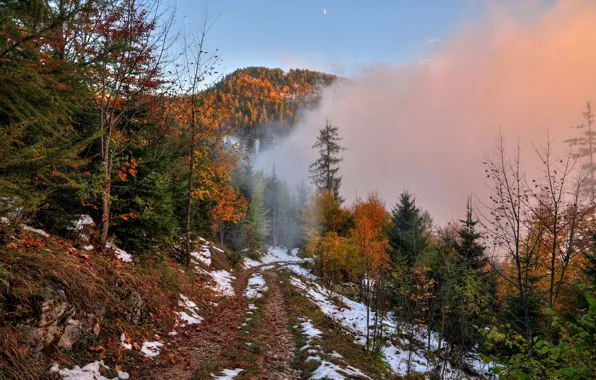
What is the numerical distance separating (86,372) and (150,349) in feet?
5.62

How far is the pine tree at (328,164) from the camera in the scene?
44828 millimetres

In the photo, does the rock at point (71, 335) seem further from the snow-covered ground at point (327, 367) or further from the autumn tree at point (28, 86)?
the snow-covered ground at point (327, 367)

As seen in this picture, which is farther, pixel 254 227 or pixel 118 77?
pixel 254 227

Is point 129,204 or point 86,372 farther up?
point 129,204

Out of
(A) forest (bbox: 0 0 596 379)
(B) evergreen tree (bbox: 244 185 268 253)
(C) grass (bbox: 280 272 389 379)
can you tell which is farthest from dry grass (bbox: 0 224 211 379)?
(B) evergreen tree (bbox: 244 185 268 253)

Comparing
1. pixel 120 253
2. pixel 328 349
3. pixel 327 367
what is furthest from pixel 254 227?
pixel 327 367

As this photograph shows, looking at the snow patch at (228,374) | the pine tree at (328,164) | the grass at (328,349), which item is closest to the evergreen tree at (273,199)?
the pine tree at (328,164)

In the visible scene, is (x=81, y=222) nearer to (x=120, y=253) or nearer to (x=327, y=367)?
(x=120, y=253)

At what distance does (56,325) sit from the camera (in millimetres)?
4445

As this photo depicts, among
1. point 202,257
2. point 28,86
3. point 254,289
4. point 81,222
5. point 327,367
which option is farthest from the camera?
point 202,257

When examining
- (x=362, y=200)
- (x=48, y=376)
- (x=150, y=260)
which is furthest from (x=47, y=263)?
(x=362, y=200)

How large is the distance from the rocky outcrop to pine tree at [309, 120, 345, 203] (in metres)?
39.7

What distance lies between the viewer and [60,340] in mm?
4461

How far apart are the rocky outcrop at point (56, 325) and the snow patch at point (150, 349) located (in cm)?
106
